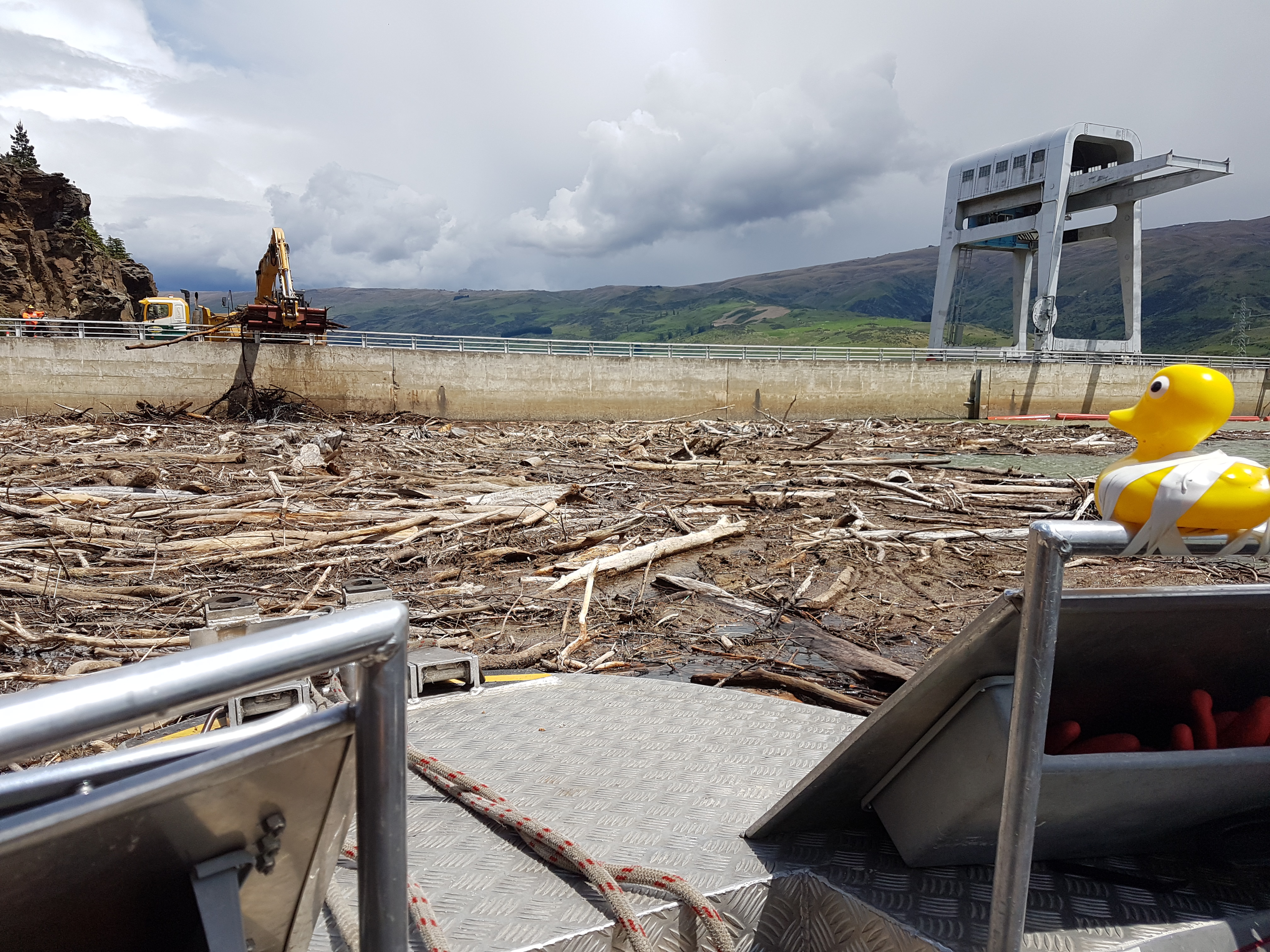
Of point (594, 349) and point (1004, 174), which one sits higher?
point (1004, 174)

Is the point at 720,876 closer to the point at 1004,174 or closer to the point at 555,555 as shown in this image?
the point at 555,555

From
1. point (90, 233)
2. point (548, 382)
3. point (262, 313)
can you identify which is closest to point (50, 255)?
point (90, 233)

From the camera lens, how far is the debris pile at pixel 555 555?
17.8 ft

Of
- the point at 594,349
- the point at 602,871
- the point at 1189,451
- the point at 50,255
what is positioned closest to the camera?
the point at 1189,451

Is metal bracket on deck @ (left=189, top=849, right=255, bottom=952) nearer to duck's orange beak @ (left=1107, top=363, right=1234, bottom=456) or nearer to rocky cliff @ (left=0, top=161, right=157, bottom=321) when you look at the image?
duck's orange beak @ (left=1107, top=363, right=1234, bottom=456)

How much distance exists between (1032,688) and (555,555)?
667cm

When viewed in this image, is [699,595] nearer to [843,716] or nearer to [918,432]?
[843,716]

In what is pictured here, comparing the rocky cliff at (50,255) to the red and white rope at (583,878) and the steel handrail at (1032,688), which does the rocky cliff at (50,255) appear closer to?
the red and white rope at (583,878)

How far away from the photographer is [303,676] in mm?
916

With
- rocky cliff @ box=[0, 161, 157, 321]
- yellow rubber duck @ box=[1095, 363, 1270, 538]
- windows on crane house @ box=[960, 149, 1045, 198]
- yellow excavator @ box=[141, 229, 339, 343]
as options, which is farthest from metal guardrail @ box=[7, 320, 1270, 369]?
yellow rubber duck @ box=[1095, 363, 1270, 538]

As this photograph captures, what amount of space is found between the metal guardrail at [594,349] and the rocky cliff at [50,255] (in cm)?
255

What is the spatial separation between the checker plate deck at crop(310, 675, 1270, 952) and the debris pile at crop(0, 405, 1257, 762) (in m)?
1.92

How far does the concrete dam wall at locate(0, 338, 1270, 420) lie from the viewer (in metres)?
24.7

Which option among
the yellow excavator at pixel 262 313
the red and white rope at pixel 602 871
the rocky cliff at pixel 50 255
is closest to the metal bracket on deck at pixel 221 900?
the red and white rope at pixel 602 871
